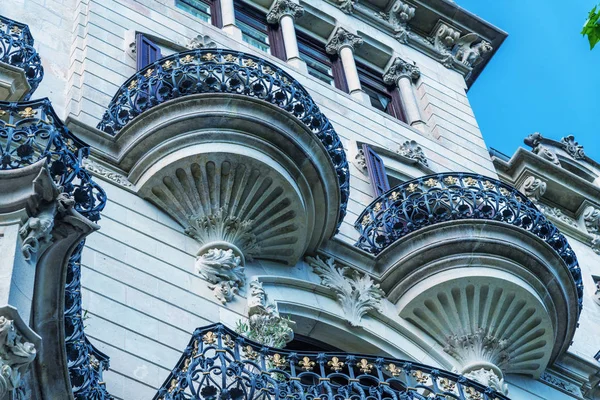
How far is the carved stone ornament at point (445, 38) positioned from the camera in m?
26.0

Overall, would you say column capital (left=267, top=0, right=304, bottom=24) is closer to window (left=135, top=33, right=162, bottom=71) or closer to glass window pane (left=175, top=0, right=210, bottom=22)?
glass window pane (left=175, top=0, right=210, bottom=22)

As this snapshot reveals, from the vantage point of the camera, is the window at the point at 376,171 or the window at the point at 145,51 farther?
the window at the point at 376,171

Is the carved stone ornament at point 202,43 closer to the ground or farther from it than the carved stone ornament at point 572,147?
closer to the ground

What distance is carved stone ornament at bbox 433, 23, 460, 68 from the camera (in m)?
26.0

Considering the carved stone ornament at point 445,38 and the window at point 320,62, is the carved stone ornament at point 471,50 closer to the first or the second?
the carved stone ornament at point 445,38

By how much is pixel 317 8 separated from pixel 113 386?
12994 millimetres

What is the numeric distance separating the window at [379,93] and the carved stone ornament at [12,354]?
13.5m

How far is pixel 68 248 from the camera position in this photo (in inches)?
455

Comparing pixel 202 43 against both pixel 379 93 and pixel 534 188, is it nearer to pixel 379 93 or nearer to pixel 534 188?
pixel 379 93

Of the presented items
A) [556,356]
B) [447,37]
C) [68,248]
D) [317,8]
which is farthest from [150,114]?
[447,37]

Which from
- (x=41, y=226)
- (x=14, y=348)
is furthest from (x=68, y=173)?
(x=14, y=348)

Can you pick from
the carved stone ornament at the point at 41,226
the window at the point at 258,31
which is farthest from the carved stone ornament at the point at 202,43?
the carved stone ornament at the point at 41,226

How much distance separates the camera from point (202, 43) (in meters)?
20.1

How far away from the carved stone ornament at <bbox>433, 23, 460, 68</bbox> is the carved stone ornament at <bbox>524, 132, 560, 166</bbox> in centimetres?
229
